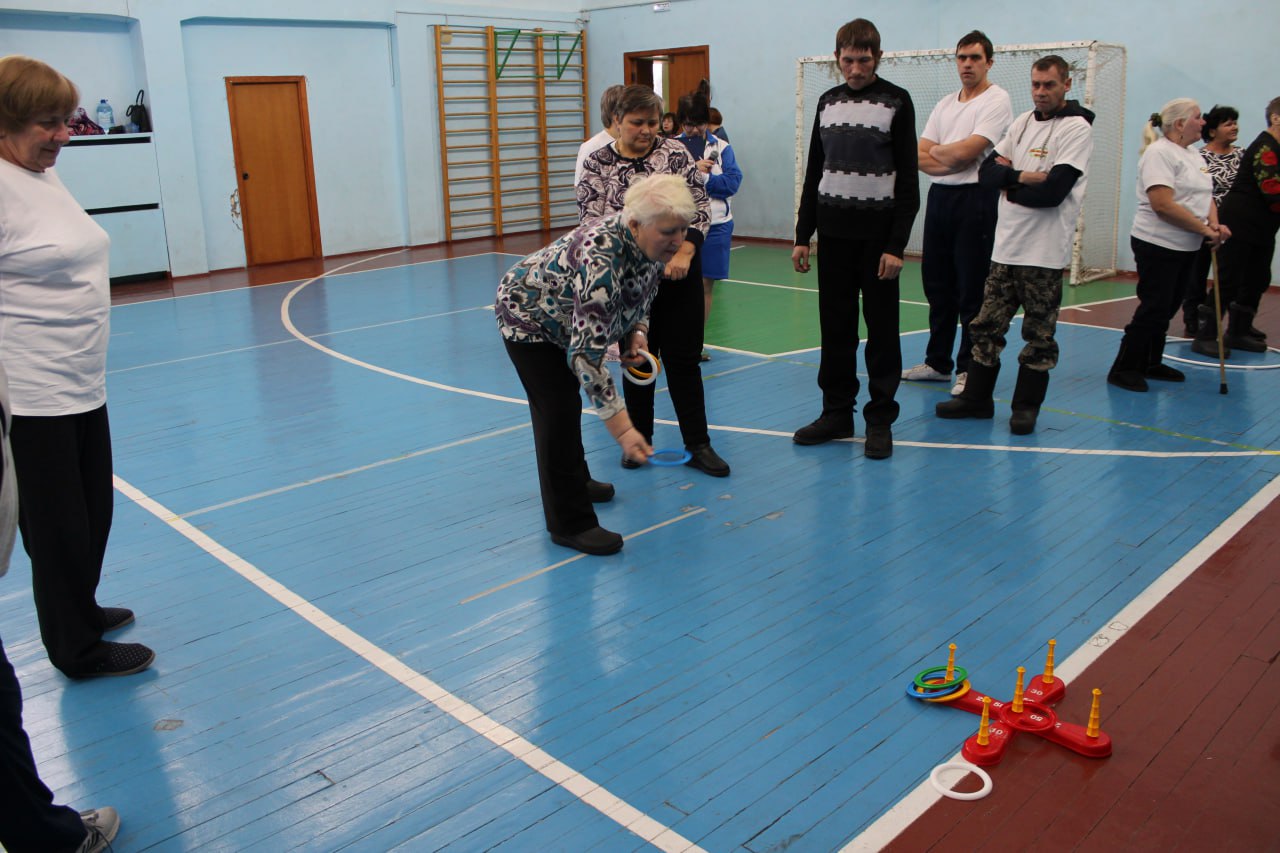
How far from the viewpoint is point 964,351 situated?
19.5 feet

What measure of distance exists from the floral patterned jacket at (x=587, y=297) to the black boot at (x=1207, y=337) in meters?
4.82

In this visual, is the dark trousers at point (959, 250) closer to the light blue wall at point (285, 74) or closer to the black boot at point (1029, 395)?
the black boot at point (1029, 395)

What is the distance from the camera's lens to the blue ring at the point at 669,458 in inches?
190

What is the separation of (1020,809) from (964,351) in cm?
382

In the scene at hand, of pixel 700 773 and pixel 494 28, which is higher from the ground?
pixel 494 28

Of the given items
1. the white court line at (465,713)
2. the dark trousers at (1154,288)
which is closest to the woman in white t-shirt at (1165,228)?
the dark trousers at (1154,288)

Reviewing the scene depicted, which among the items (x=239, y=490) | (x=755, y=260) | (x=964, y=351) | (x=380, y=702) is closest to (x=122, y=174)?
(x=755, y=260)

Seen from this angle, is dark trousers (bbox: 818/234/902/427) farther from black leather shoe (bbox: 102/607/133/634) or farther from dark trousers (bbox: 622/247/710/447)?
black leather shoe (bbox: 102/607/133/634)

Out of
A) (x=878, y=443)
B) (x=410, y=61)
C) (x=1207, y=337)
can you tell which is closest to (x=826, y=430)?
(x=878, y=443)

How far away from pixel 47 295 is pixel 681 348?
2.65 m

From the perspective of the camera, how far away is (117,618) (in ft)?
11.2

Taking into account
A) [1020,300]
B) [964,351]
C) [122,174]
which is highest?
[122,174]

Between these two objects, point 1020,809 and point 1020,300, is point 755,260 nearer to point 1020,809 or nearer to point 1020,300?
point 1020,300

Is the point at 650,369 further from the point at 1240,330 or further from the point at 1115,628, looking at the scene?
the point at 1240,330
